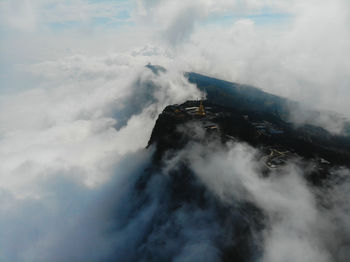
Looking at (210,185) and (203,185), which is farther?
(203,185)

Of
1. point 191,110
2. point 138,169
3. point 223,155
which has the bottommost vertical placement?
point 138,169

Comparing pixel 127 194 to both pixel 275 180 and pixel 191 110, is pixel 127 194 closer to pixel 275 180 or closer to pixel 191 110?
pixel 191 110

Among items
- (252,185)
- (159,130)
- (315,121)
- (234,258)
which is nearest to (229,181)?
(252,185)

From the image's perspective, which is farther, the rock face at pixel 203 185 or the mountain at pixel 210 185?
the mountain at pixel 210 185

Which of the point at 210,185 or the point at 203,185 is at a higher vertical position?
the point at 210,185

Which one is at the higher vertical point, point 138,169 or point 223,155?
point 223,155

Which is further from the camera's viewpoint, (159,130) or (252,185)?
(159,130)

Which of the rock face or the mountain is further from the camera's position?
the mountain

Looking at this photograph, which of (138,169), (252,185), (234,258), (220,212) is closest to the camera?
(234,258)

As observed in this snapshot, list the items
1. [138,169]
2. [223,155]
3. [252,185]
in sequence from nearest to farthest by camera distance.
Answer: [252,185]
[223,155]
[138,169]
